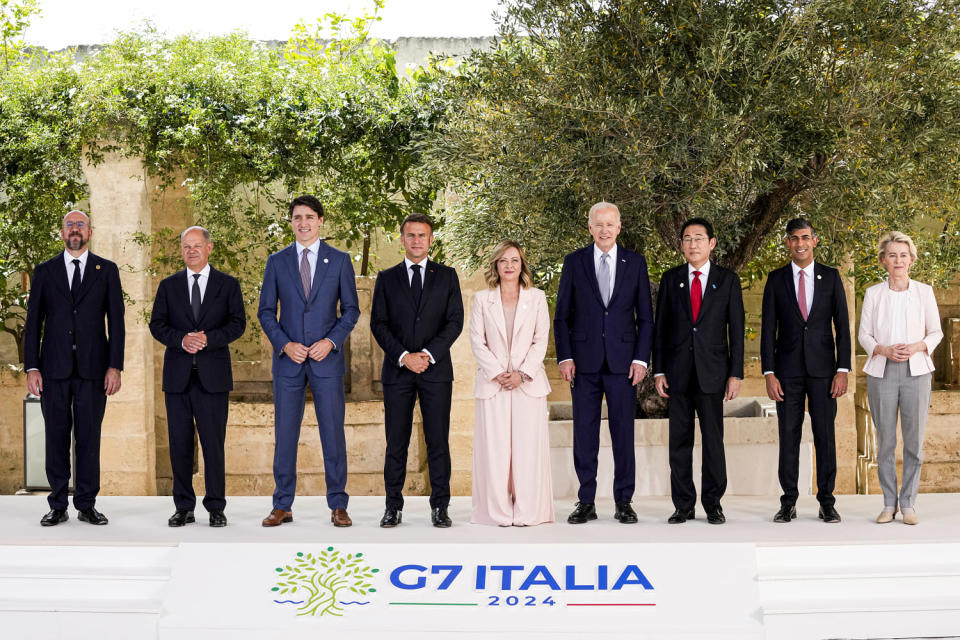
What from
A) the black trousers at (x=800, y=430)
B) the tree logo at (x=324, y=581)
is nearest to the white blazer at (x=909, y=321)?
the black trousers at (x=800, y=430)

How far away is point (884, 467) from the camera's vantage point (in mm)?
4711

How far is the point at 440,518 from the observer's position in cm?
466

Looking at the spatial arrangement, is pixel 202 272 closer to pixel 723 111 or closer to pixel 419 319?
pixel 419 319

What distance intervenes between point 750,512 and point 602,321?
4.87 ft

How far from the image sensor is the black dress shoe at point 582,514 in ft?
15.4

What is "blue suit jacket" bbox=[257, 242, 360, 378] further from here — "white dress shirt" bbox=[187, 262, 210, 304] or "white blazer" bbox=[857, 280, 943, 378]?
"white blazer" bbox=[857, 280, 943, 378]

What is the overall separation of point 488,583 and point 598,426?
1.20 metres

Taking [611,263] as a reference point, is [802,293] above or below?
below

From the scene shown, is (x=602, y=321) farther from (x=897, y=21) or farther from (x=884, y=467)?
(x=897, y=21)

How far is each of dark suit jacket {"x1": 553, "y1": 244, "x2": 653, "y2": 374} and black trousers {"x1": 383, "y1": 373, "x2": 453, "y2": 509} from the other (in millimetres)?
734

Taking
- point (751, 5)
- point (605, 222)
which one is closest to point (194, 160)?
point (605, 222)

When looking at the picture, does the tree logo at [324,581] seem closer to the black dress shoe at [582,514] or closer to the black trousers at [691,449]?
the black dress shoe at [582,514]

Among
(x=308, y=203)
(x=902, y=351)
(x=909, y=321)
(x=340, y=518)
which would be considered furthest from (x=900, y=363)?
(x=308, y=203)

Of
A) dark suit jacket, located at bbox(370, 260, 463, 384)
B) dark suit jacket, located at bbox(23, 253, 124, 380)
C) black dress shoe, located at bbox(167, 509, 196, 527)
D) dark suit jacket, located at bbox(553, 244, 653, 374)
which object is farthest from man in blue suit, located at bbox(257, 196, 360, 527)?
dark suit jacket, located at bbox(553, 244, 653, 374)
